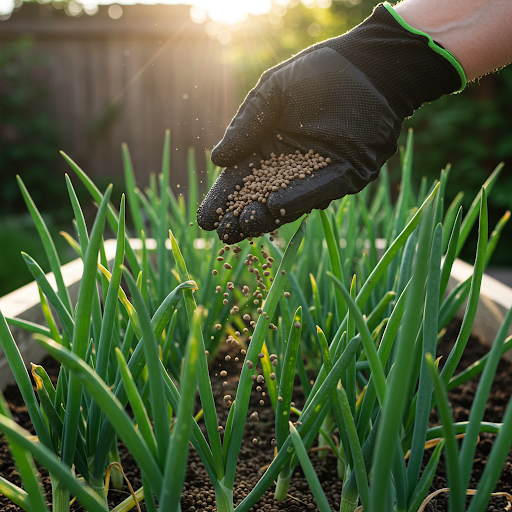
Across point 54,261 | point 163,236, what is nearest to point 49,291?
point 54,261

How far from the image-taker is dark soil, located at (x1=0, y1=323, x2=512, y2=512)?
69 cm

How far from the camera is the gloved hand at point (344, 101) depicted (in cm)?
77

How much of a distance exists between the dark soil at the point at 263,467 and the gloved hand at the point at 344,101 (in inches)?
15.0

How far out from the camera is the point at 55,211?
5121mm

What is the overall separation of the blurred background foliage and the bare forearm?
91.6 inches

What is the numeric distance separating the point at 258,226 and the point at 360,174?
0.22 metres

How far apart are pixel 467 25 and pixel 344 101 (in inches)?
9.3

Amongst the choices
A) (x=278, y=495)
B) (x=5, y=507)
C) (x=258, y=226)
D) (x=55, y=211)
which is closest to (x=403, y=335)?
(x=258, y=226)

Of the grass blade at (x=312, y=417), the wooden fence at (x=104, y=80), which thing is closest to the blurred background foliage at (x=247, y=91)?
the wooden fence at (x=104, y=80)

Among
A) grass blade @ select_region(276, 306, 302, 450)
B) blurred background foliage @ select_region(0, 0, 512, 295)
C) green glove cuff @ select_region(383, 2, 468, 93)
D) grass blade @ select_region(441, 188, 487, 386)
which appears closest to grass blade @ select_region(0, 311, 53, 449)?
grass blade @ select_region(276, 306, 302, 450)

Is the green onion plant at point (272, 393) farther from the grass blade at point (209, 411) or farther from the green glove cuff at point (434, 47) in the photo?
the green glove cuff at point (434, 47)

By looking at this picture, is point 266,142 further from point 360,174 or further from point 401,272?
point 401,272

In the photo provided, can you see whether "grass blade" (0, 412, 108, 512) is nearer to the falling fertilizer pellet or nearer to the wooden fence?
the falling fertilizer pellet

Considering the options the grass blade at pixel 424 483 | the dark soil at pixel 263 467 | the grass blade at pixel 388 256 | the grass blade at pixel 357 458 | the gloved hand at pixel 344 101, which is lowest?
the dark soil at pixel 263 467
